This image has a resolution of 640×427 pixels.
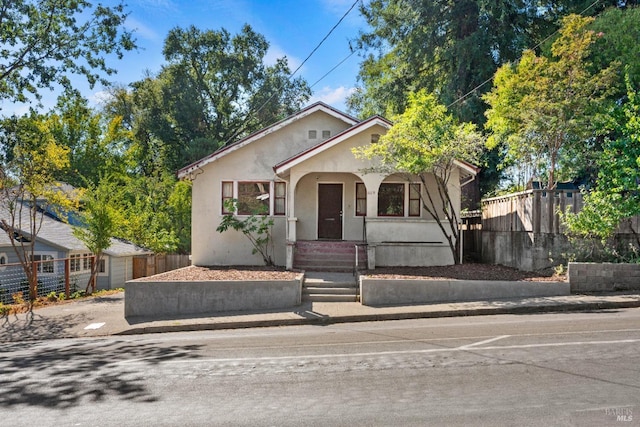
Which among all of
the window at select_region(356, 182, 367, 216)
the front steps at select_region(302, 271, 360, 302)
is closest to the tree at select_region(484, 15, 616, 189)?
the window at select_region(356, 182, 367, 216)

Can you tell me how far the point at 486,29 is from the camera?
72.7 feet

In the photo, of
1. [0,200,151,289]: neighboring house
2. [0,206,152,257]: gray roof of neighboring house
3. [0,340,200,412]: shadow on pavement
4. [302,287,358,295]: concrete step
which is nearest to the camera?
[0,340,200,412]: shadow on pavement

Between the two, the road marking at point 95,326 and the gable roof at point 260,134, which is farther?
the gable roof at point 260,134

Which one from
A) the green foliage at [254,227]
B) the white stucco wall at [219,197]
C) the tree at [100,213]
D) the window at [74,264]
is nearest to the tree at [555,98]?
the white stucco wall at [219,197]

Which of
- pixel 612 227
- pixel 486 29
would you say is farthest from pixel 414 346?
pixel 486 29

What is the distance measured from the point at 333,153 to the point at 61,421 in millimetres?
13256

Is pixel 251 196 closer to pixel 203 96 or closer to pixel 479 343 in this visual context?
pixel 479 343

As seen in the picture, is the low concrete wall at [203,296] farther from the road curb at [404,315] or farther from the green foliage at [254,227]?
the green foliage at [254,227]

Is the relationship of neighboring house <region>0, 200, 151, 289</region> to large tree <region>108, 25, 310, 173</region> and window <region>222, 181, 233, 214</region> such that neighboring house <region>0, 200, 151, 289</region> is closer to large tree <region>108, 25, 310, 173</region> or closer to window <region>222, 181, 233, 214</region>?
window <region>222, 181, 233, 214</region>

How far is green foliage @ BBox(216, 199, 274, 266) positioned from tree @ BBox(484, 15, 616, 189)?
9014 mm

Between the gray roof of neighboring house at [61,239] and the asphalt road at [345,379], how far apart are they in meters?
16.3

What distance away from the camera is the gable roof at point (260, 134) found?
1867 cm

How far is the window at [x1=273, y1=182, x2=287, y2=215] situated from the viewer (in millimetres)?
19219

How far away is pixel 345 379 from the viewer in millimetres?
6250
